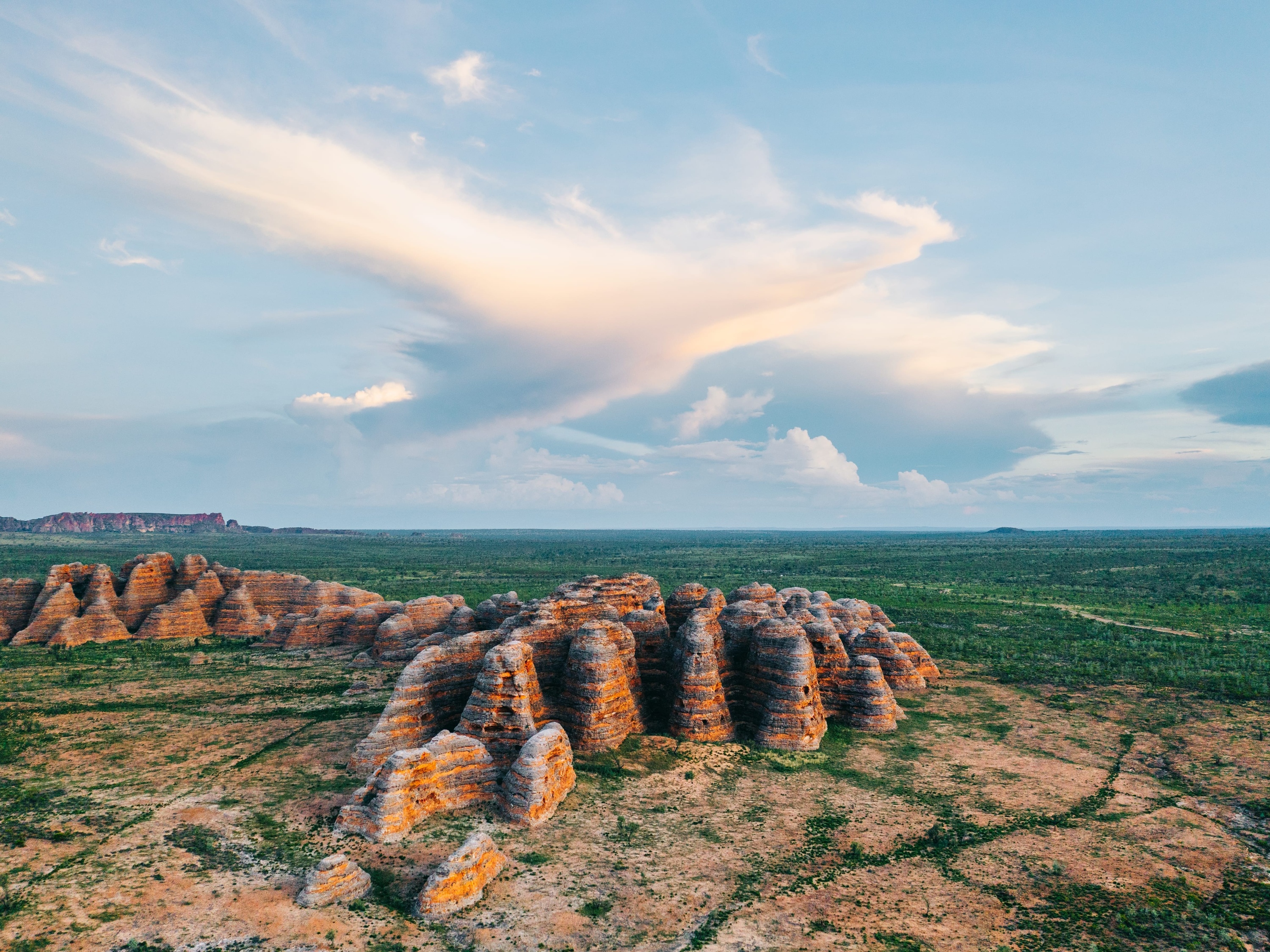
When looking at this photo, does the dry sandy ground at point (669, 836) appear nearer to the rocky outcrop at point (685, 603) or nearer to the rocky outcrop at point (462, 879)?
the rocky outcrop at point (462, 879)

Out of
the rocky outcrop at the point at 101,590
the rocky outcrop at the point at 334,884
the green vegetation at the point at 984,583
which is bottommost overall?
the green vegetation at the point at 984,583

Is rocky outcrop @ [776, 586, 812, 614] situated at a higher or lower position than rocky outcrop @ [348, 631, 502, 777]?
higher

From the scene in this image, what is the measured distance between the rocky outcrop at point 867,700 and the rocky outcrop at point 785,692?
1.99 meters

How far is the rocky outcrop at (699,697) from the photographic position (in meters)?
27.2

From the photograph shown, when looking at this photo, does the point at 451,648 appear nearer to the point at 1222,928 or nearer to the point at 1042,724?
the point at 1222,928

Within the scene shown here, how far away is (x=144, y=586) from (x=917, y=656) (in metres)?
63.4

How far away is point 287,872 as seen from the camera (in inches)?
662

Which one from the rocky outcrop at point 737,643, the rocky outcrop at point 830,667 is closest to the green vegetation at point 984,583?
the rocky outcrop at point 830,667

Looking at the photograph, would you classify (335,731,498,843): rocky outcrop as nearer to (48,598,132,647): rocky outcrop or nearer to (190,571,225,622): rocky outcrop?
(48,598,132,647): rocky outcrop

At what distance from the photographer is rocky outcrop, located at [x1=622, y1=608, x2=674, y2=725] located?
97.5 ft

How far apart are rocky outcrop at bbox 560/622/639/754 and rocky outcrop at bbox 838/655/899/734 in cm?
1139

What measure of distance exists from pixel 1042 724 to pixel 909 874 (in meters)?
18.5

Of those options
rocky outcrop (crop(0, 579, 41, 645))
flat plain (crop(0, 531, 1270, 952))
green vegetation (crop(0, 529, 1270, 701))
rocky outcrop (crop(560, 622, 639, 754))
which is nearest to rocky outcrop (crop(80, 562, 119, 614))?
rocky outcrop (crop(0, 579, 41, 645))

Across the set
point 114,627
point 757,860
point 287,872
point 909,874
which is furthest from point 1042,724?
point 114,627
